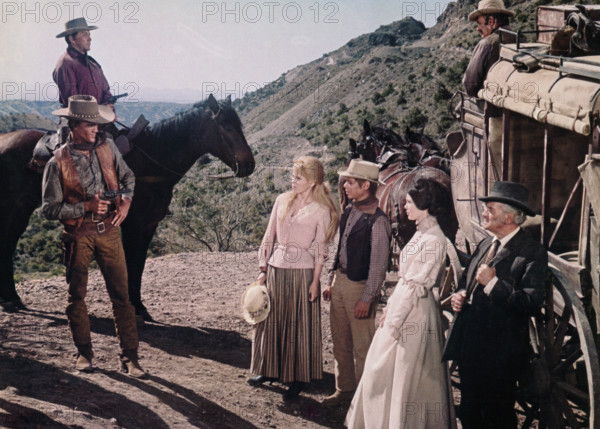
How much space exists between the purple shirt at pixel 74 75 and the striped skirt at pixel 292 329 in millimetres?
3283

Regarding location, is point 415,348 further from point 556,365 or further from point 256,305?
point 256,305

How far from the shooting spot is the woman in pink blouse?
5.24 metres

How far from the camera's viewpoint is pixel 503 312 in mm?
4004

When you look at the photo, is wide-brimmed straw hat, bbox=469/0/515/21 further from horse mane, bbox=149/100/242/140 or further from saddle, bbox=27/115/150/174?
saddle, bbox=27/115/150/174

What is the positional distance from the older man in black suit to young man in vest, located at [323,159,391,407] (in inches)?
34.3

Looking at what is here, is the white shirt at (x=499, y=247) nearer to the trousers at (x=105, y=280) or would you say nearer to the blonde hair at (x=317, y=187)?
the blonde hair at (x=317, y=187)

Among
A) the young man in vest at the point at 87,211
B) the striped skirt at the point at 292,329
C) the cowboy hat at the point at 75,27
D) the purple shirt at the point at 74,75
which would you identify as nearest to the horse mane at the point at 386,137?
the purple shirt at the point at 74,75

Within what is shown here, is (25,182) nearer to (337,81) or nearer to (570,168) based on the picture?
(570,168)

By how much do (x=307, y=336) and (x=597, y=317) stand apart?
2.41 m

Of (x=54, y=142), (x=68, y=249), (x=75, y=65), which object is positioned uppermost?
(x=75, y=65)

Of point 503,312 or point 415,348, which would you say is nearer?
point 503,312

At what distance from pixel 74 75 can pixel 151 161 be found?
4.14 ft

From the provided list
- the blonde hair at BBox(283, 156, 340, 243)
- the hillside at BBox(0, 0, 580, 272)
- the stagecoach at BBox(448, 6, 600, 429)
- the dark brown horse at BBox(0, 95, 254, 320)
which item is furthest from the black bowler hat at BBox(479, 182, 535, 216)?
the hillside at BBox(0, 0, 580, 272)

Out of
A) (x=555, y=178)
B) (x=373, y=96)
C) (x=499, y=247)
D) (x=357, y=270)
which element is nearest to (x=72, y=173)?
(x=357, y=270)
